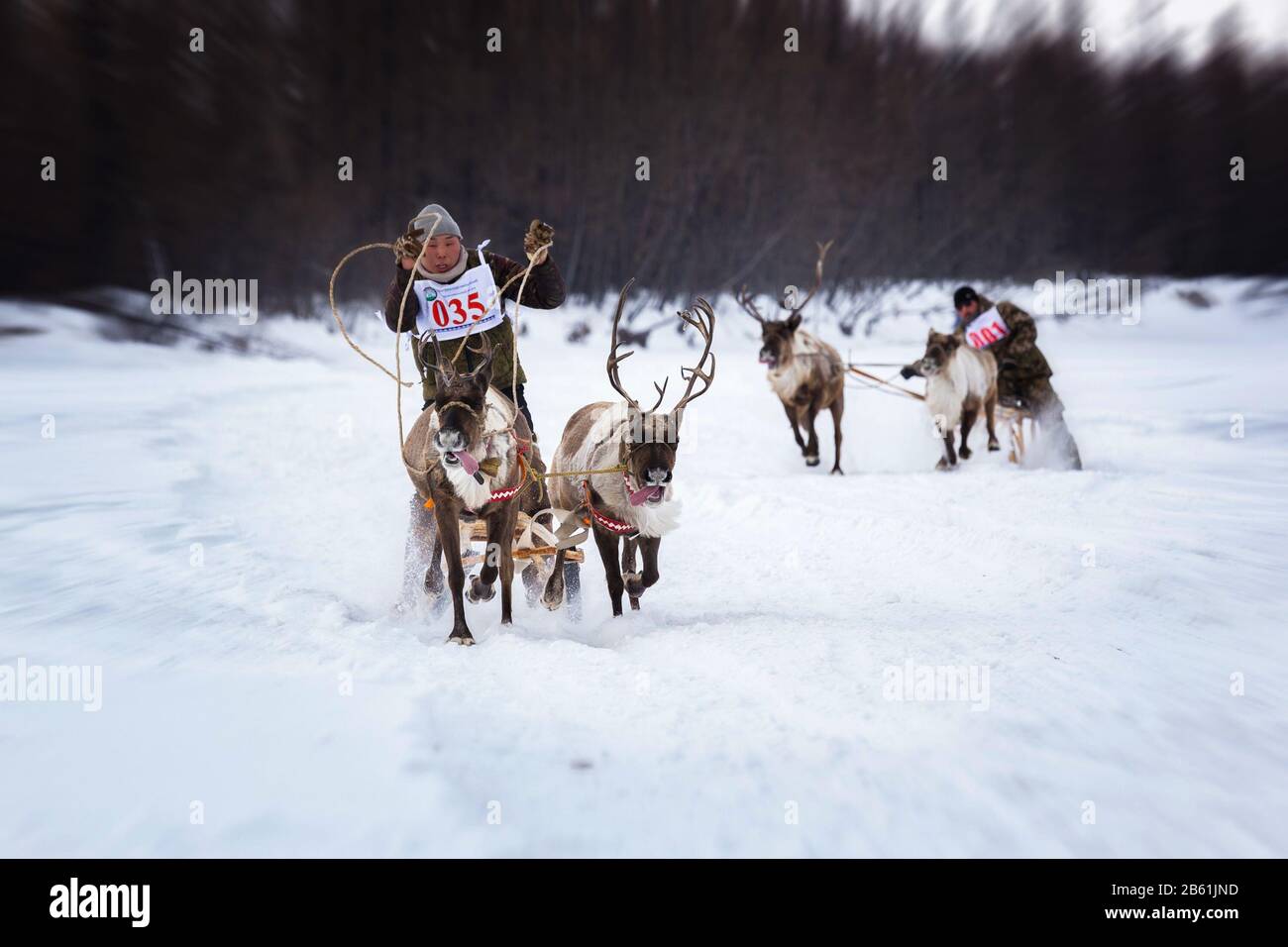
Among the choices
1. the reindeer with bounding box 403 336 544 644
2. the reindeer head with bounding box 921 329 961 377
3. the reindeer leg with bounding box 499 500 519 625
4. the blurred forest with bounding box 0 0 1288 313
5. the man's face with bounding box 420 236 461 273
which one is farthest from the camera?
the blurred forest with bounding box 0 0 1288 313

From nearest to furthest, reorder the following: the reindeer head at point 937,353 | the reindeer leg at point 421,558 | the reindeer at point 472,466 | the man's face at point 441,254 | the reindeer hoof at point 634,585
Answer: the reindeer at point 472,466, the man's face at point 441,254, the reindeer hoof at point 634,585, the reindeer leg at point 421,558, the reindeer head at point 937,353

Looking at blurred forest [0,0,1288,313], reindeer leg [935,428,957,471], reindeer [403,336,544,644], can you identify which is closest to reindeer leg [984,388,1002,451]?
reindeer leg [935,428,957,471]

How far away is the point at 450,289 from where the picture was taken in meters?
4.55

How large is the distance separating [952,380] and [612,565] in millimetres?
6113

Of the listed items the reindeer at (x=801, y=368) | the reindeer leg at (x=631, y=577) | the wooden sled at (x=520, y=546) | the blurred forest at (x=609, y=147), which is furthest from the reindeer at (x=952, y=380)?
the blurred forest at (x=609, y=147)

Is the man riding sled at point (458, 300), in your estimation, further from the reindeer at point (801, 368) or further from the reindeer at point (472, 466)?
the reindeer at point (801, 368)

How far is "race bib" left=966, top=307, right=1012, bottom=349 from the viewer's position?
32.0ft

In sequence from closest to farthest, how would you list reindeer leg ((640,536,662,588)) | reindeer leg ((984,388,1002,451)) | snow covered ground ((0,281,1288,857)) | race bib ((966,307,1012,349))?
snow covered ground ((0,281,1288,857))
reindeer leg ((640,536,662,588))
race bib ((966,307,1012,349))
reindeer leg ((984,388,1002,451))

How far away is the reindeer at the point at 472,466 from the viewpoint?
152 inches

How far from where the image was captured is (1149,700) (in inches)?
128

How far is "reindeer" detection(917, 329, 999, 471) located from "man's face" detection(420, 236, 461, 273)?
20.1ft

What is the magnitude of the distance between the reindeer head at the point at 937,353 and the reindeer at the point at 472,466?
591cm

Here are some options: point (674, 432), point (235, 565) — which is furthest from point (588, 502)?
point (235, 565)

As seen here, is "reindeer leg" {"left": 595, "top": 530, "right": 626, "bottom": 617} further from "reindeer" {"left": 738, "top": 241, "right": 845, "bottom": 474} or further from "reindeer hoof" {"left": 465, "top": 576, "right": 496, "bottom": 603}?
"reindeer" {"left": 738, "top": 241, "right": 845, "bottom": 474}
